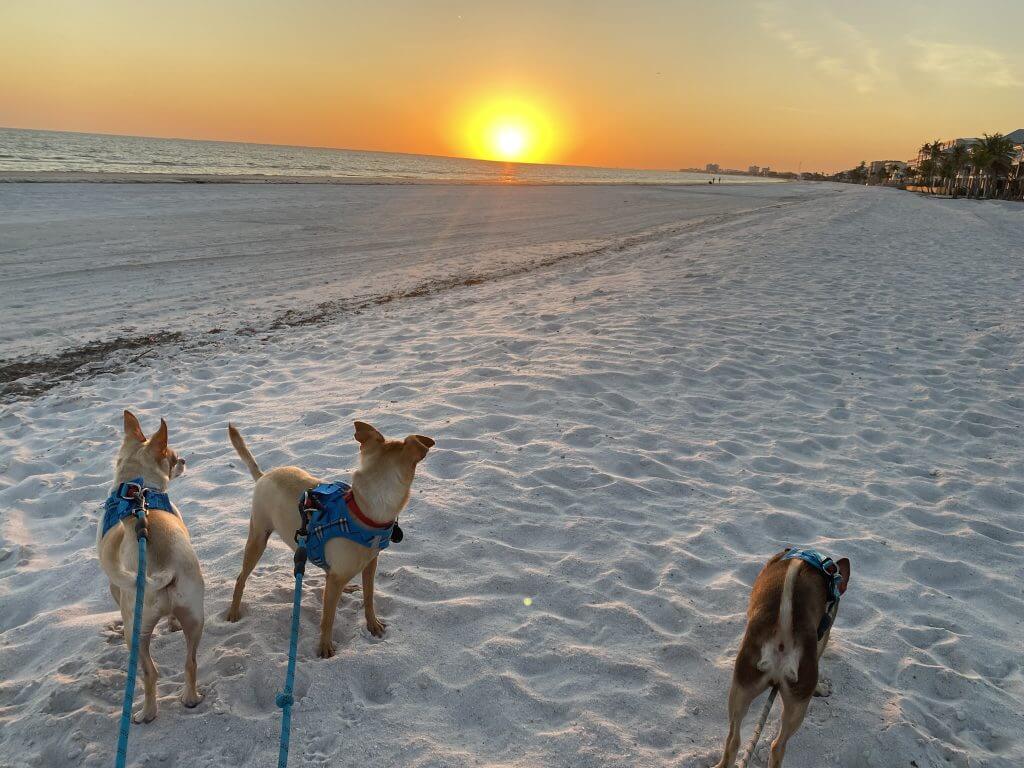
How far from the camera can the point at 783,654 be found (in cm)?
235

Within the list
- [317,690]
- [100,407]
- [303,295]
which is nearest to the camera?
[317,690]

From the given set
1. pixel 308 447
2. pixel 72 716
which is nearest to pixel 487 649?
pixel 72 716

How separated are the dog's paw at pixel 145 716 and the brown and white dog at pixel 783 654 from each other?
2537mm

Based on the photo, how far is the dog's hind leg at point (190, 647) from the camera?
2613 mm

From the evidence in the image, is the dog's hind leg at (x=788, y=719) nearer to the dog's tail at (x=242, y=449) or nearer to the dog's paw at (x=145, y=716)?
the dog's paw at (x=145, y=716)

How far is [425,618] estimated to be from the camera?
3.42m

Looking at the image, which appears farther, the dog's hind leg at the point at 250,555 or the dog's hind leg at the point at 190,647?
the dog's hind leg at the point at 250,555

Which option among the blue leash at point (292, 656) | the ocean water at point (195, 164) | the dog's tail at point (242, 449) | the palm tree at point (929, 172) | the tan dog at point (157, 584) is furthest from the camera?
the palm tree at point (929, 172)

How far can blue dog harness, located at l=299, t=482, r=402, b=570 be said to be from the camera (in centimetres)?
288

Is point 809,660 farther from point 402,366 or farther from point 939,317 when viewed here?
point 939,317

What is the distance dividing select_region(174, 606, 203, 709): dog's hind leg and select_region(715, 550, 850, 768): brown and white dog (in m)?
2.36

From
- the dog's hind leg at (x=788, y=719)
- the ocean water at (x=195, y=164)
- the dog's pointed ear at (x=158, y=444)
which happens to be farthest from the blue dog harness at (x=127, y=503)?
the ocean water at (x=195, y=164)

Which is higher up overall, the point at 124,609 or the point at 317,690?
the point at 124,609

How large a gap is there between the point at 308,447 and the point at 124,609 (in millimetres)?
2768
